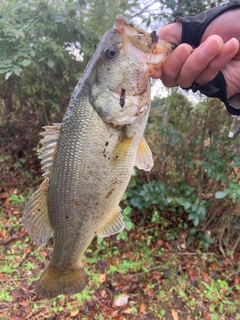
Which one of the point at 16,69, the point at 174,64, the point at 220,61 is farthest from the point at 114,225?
the point at 16,69

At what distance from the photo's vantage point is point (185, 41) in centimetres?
177

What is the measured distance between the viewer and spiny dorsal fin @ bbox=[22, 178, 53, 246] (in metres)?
1.81

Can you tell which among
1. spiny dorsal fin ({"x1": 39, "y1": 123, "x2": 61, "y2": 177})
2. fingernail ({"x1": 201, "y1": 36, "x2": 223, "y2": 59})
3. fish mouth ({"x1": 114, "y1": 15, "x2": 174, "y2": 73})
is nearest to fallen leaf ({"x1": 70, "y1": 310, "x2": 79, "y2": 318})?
spiny dorsal fin ({"x1": 39, "y1": 123, "x2": 61, "y2": 177})

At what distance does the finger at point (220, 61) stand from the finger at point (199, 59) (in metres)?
0.03

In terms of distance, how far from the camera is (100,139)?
64.5 inches

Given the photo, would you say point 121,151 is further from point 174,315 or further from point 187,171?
point 187,171

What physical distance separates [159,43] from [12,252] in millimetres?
3407

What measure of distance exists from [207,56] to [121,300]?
2.89 m

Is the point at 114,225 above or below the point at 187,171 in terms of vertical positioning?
above

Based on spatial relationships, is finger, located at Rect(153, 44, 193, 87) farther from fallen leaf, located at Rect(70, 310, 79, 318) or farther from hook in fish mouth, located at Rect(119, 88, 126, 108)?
fallen leaf, located at Rect(70, 310, 79, 318)

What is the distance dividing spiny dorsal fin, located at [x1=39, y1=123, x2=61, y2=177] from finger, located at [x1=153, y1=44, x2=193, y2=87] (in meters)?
0.68

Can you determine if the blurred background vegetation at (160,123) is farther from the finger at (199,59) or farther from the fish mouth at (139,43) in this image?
the fish mouth at (139,43)

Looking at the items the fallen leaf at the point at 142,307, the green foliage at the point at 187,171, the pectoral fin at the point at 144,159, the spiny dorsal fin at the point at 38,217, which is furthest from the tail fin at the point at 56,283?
the green foliage at the point at 187,171

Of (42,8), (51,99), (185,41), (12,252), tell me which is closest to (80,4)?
(42,8)
